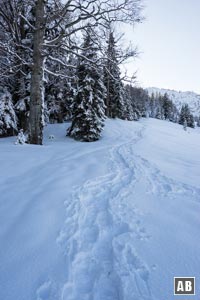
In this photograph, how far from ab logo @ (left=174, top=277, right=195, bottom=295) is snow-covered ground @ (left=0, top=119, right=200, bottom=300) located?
0.04 meters

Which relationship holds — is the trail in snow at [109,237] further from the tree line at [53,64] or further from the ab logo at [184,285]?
the tree line at [53,64]

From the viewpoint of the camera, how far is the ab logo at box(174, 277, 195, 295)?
4.86ft

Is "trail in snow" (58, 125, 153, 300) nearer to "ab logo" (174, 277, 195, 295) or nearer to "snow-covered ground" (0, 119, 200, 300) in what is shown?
"snow-covered ground" (0, 119, 200, 300)

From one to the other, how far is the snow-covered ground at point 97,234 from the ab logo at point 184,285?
0.14ft

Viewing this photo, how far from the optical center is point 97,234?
7.29 feet

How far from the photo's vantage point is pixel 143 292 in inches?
59.4

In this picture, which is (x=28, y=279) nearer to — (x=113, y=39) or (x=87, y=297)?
(x=87, y=297)

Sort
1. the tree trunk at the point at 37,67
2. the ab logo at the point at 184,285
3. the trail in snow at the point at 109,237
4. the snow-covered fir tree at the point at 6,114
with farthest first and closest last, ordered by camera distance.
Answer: the snow-covered fir tree at the point at 6,114
the tree trunk at the point at 37,67
the trail in snow at the point at 109,237
the ab logo at the point at 184,285

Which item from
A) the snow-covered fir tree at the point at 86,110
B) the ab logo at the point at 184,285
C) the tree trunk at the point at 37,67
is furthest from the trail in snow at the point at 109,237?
the snow-covered fir tree at the point at 86,110

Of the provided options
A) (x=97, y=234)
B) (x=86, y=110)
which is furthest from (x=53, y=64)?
(x=97, y=234)

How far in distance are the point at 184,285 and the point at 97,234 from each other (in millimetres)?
928

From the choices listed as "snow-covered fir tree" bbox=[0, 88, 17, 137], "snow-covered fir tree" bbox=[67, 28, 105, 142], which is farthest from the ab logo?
"snow-covered fir tree" bbox=[67, 28, 105, 142]

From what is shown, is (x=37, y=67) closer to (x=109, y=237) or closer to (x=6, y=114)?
(x=6, y=114)

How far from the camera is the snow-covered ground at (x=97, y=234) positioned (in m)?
1.61
